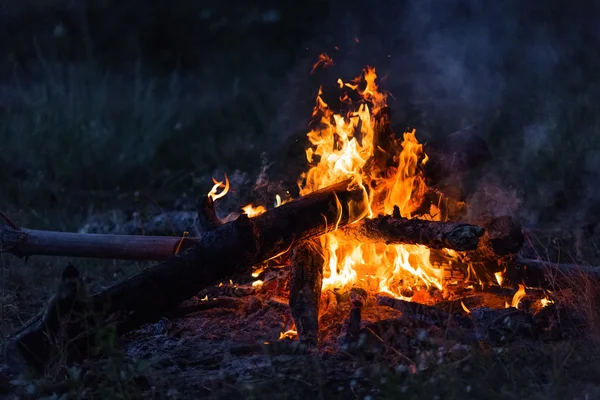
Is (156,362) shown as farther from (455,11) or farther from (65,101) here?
(455,11)

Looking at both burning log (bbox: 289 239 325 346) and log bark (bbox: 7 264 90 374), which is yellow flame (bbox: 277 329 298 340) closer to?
burning log (bbox: 289 239 325 346)

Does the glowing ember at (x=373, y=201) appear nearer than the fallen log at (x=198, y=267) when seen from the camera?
No

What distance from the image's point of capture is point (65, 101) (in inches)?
380

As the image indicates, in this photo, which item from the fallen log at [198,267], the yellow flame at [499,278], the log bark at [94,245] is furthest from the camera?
the log bark at [94,245]

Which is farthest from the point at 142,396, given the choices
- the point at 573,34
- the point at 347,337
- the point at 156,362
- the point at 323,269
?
the point at 573,34

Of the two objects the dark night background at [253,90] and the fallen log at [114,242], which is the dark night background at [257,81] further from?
the fallen log at [114,242]

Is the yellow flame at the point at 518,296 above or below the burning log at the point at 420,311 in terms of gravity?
below

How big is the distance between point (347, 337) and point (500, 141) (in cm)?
492

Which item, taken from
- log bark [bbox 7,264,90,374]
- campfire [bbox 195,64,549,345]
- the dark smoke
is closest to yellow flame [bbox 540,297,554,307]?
campfire [bbox 195,64,549,345]

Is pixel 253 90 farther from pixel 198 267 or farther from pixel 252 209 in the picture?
pixel 198 267

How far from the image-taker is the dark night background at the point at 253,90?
8.27m

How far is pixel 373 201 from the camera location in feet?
18.7

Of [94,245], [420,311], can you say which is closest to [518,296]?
[420,311]

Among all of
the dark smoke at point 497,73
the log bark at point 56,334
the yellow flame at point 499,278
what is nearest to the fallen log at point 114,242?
the yellow flame at point 499,278
